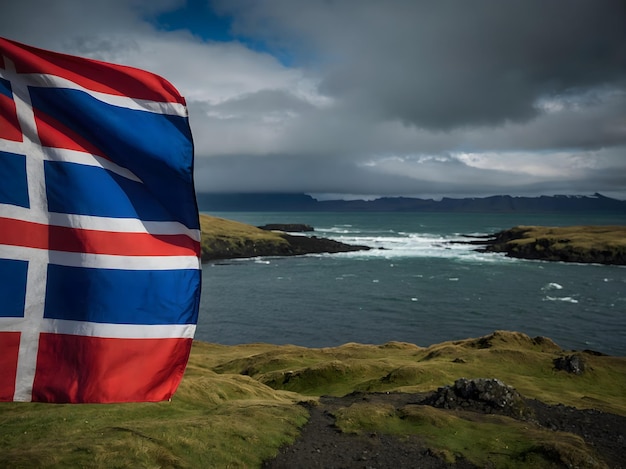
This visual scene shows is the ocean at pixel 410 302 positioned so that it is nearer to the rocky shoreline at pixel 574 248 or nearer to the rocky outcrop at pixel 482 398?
the rocky shoreline at pixel 574 248

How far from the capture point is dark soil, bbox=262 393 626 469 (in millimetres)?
20656

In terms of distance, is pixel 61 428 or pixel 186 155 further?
pixel 61 428

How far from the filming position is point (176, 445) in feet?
57.7

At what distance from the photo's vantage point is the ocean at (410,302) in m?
75.8

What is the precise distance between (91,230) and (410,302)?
92831mm

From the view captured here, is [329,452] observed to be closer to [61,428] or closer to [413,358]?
[61,428]

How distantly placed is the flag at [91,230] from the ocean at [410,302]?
64.5 meters

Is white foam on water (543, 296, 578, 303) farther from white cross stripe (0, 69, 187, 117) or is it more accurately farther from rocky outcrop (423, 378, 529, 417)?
white cross stripe (0, 69, 187, 117)

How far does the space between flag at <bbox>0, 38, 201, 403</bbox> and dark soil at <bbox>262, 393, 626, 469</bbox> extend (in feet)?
44.0

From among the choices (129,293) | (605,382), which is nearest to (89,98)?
(129,293)

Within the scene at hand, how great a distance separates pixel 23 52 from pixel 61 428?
1626cm

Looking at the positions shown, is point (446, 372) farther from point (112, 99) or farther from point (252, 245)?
point (252, 245)

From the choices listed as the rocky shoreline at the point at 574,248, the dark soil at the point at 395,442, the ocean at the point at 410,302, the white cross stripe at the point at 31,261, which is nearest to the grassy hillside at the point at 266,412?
the dark soil at the point at 395,442

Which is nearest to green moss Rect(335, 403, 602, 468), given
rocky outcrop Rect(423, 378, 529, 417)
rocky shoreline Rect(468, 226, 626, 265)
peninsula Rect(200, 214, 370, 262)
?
rocky outcrop Rect(423, 378, 529, 417)
